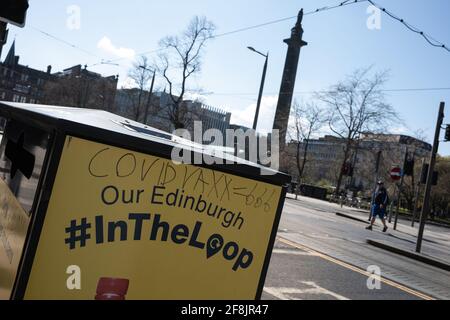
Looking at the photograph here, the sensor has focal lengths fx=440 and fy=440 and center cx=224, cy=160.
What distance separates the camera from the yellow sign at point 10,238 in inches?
65.2

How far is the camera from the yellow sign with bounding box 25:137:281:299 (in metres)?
1.59

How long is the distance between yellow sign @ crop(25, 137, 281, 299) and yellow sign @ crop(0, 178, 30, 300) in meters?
0.14

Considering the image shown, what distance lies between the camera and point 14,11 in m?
4.75

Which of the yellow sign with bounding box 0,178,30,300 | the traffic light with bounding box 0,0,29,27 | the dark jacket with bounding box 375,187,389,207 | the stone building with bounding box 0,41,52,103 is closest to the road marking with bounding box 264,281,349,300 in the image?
the yellow sign with bounding box 0,178,30,300

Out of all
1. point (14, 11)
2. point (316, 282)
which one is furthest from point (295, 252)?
point (14, 11)

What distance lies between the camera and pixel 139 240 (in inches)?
69.5

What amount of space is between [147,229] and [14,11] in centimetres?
403

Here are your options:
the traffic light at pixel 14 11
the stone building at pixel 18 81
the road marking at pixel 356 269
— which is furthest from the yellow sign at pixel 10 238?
the stone building at pixel 18 81

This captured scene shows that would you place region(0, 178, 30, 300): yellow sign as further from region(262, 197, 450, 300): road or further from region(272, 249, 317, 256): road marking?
region(272, 249, 317, 256): road marking

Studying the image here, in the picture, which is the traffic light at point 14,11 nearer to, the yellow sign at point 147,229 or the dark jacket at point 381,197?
the yellow sign at point 147,229

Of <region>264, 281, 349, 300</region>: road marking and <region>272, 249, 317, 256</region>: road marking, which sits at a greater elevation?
<region>272, 249, 317, 256</region>: road marking
